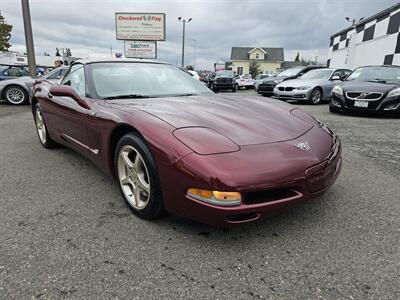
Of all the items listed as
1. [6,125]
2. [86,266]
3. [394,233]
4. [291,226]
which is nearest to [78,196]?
[86,266]

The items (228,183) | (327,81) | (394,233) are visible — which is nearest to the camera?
(228,183)

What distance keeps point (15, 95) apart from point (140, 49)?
50.9 ft

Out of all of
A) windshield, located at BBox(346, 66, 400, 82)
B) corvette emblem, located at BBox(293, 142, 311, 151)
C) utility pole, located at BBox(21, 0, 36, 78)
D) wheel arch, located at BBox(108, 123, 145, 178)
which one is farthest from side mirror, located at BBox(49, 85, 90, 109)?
utility pole, located at BBox(21, 0, 36, 78)

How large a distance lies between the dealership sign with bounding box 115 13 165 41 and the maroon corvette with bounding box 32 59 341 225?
22137mm

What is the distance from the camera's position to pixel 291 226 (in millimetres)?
2078

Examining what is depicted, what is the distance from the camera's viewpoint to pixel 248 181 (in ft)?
5.43

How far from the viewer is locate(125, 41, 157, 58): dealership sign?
23.5m

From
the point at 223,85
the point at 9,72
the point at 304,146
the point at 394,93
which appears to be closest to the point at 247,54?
the point at 223,85

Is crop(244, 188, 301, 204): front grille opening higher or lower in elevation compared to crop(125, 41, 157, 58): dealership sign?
lower

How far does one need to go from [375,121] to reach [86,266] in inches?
253

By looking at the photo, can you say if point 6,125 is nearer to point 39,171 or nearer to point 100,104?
point 39,171

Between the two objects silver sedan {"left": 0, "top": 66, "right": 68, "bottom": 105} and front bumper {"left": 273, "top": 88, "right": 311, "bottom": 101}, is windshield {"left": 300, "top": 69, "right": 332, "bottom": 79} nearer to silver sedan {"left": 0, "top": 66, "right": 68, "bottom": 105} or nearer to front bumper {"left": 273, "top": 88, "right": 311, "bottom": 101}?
front bumper {"left": 273, "top": 88, "right": 311, "bottom": 101}

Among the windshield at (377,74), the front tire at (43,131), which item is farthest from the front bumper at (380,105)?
the front tire at (43,131)

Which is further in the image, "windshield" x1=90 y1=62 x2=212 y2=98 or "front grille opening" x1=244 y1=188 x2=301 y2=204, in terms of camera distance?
"windshield" x1=90 y1=62 x2=212 y2=98
